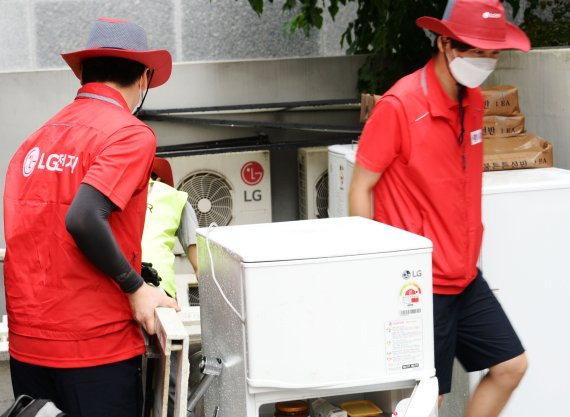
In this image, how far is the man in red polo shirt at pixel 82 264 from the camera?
3.20m

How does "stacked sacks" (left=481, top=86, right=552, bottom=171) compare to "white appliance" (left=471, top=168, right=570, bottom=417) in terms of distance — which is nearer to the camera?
"white appliance" (left=471, top=168, right=570, bottom=417)

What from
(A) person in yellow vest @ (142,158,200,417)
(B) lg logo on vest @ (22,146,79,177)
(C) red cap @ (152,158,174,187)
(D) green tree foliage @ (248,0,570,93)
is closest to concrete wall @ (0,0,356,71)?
(D) green tree foliage @ (248,0,570,93)

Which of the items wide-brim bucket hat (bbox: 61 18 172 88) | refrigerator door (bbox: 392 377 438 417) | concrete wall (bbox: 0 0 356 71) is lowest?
refrigerator door (bbox: 392 377 438 417)

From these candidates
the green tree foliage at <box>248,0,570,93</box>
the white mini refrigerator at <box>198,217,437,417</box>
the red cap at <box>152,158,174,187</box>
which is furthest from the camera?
the green tree foliage at <box>248,0,570,93</box>

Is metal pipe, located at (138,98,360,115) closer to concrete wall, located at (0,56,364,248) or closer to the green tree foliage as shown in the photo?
concrete wall, located at (0,56,364,248)

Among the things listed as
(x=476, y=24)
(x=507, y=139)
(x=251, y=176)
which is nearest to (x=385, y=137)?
(x=476, y=24)

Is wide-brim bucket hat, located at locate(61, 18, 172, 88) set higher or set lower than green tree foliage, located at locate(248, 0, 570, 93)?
higher

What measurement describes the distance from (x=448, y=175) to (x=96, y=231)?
1.40 metres

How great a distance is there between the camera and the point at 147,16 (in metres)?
6.78

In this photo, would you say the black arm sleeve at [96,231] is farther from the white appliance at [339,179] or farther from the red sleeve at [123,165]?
the white appliance at [339,179]

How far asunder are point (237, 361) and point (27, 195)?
2.73 feet

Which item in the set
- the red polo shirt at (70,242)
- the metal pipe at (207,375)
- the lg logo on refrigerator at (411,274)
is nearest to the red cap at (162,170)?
the red polo shirt at (70,242)

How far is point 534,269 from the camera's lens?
464 cm

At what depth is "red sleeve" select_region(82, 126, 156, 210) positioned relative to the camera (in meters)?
3.10
